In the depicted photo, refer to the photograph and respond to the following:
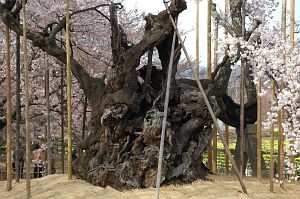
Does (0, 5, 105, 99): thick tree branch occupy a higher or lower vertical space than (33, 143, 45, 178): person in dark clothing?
higher

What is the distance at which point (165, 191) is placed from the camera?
6605 mm

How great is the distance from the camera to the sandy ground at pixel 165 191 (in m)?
6.36

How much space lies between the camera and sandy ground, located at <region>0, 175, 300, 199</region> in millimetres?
6362

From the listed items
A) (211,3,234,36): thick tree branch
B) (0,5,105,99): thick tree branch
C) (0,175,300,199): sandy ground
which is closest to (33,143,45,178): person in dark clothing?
(0,175,300,199): sandy ground

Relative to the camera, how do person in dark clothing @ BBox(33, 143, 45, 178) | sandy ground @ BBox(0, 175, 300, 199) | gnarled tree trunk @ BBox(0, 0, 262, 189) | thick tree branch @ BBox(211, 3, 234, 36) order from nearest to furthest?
sandy ground @ BBox(0, 175, 300, 199)
gnarled tree trunk @ BBox(0, 0, 262, 189)
thick tree branch @ BBox(211, 3, 234, 36)
person in dark clothing @ BBox(33, 143, 45, 178)

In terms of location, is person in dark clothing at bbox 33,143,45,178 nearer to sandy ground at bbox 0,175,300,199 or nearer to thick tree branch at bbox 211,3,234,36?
sandy ground at bbox 0,175,300,199

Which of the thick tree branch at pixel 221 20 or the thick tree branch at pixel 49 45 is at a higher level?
the thick tree branch at pixel 221 20

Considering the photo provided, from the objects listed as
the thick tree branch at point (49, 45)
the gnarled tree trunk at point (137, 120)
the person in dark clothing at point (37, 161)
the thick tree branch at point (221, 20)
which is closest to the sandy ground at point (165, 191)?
the gnarled tree trunk at point (137, 120)

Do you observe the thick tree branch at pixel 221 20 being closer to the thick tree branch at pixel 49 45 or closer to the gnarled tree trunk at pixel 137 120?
the gnarled tree trunk at pixel 137 120

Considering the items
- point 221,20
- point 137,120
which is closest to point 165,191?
point 137,120

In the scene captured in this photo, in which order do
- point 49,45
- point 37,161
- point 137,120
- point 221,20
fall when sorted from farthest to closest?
point 37,161 → point 221,20 → point 49,45 → point 137,120

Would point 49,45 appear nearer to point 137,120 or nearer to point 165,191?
point 137,120

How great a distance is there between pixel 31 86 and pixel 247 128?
18.1ft

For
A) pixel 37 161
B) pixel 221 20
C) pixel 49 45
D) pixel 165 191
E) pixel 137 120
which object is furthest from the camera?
pixel 37 161
